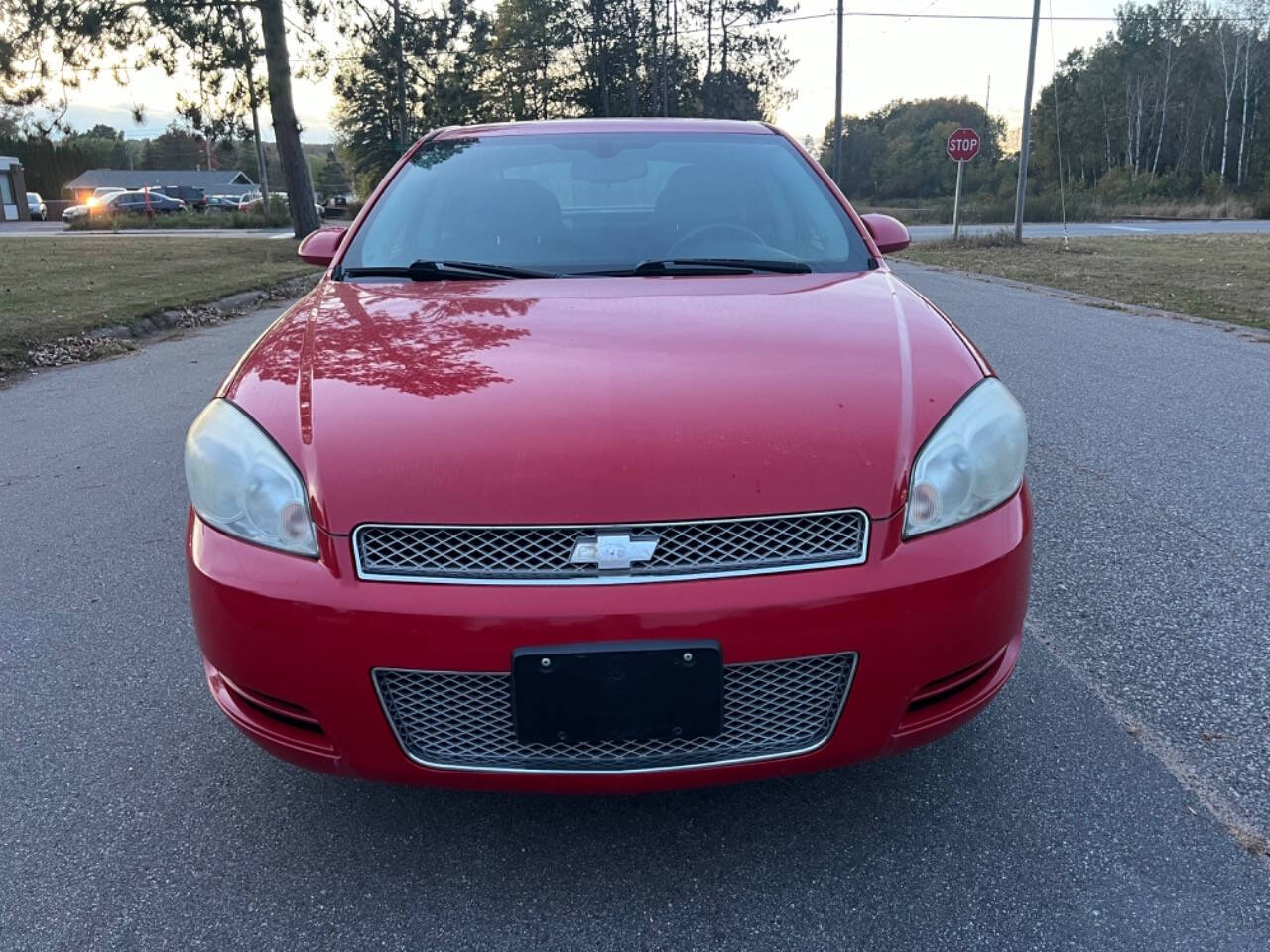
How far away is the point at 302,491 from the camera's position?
1.70 meters

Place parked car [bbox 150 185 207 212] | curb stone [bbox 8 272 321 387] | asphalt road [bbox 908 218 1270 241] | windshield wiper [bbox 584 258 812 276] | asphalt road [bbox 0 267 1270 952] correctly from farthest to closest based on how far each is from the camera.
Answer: parked car [bbox 150 185 207 212]
asphalt road [bbox 908 218 1270 241]
curb stone [bbox 8 272 321 387]
windshield wiper [bbox 584 258 812 276]
asphalt road [bbox 0 267 1270 952]

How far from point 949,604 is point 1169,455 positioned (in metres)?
3.39

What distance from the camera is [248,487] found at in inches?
68.9

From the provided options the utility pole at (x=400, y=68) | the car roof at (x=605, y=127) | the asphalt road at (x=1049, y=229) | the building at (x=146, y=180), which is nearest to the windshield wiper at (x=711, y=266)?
the car roof at (x=605, y=127)

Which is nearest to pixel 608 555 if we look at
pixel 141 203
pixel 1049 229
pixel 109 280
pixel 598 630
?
pixel 598 630

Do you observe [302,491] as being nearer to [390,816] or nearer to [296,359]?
[296,359]

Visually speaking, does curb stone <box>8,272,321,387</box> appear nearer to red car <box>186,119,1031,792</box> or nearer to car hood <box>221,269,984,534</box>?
car hood <box>221,269,984,534</box>

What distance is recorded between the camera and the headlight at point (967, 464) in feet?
5.61

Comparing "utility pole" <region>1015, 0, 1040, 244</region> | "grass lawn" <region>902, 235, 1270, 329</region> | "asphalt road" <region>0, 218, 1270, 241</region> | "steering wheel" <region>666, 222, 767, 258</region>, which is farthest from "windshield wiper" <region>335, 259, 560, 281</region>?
"asphalt road" <region>0, 218, 1270, 241</region>

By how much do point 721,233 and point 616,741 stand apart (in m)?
1.72

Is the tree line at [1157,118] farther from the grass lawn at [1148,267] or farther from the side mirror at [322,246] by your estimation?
the side mirror at [322,246]

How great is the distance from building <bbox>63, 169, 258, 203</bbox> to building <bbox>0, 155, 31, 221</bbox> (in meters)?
4.83

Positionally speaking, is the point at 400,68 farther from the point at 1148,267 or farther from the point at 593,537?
the point at 593,537

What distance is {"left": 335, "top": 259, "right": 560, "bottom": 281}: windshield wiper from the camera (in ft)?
8.70
